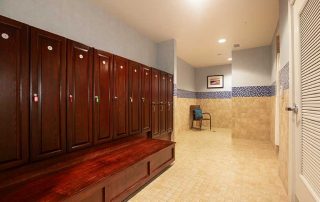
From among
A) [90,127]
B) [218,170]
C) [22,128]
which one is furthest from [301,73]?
[22,128]

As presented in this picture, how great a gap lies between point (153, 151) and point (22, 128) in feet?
5.18

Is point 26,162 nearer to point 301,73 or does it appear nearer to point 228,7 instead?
point 301,73

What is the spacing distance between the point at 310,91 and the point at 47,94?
232 centimetres

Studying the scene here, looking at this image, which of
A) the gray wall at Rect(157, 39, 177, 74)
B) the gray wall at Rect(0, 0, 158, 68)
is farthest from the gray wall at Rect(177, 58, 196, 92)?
the gray wall at Rect(0, 0, 158, 68)

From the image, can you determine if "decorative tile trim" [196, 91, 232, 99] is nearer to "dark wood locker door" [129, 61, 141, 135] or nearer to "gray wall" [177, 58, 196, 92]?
"gray wall" [177, 58, 196, 92]

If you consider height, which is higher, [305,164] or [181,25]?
[181,25]

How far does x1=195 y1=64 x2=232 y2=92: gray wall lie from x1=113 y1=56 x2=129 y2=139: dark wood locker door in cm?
542

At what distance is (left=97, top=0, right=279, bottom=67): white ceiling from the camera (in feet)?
9.30

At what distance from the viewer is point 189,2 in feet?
9.07

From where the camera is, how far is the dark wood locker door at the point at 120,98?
260cm

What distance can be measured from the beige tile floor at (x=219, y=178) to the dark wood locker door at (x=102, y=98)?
0.94m

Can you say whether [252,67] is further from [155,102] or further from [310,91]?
[310,91]

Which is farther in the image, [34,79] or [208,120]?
[208,120]

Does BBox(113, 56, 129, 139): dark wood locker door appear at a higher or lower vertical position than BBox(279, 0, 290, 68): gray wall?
lower
